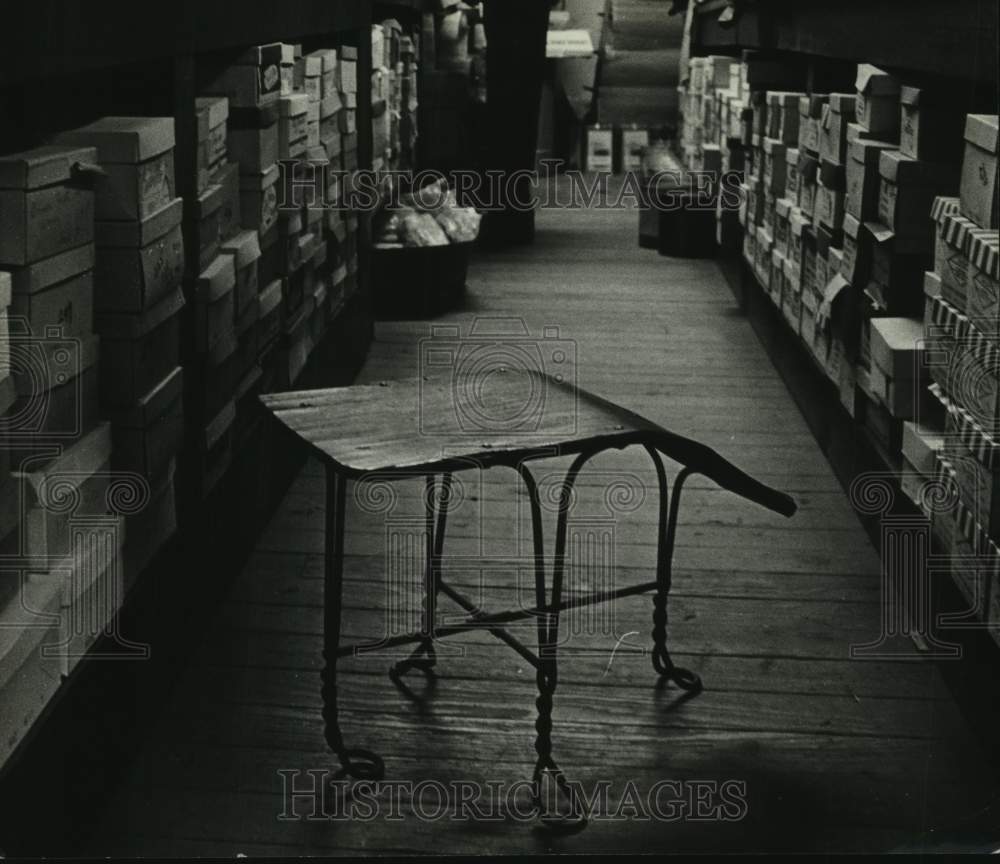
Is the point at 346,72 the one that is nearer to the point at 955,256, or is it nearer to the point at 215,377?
the point at 215,377

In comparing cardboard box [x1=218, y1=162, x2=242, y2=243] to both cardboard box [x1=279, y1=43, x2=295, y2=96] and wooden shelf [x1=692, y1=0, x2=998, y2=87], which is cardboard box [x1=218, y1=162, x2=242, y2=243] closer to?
cardboard box [x1=279, y1=43, x2=295, y2=96]

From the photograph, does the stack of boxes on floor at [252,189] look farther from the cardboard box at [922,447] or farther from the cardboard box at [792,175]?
the cardboard box at [792,175]

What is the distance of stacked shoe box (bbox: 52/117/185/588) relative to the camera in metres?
2.35

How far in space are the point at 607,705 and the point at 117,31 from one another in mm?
1447

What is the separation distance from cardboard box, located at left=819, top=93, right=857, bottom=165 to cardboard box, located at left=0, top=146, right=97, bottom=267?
2470 mm

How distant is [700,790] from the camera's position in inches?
98.0

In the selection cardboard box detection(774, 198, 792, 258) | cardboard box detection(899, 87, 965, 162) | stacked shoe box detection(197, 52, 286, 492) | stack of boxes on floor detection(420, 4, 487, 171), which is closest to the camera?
stacked shoe box detection(197, 52, 286, 492)

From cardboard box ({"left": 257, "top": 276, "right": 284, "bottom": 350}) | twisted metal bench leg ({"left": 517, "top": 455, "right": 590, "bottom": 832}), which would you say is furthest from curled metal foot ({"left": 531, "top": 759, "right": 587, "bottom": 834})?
cardboard box ({"left": 257, "top": 276, "right": 284, "bottom": 350})

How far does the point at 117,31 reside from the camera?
2.25 meters

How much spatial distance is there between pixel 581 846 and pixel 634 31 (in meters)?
11.8

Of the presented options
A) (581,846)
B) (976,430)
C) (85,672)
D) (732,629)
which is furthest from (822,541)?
(85,672)

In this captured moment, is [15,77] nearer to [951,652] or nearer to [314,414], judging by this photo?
[314,414]

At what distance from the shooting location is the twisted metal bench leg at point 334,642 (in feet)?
7.98

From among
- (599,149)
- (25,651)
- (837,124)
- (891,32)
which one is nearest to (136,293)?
(25,651)
